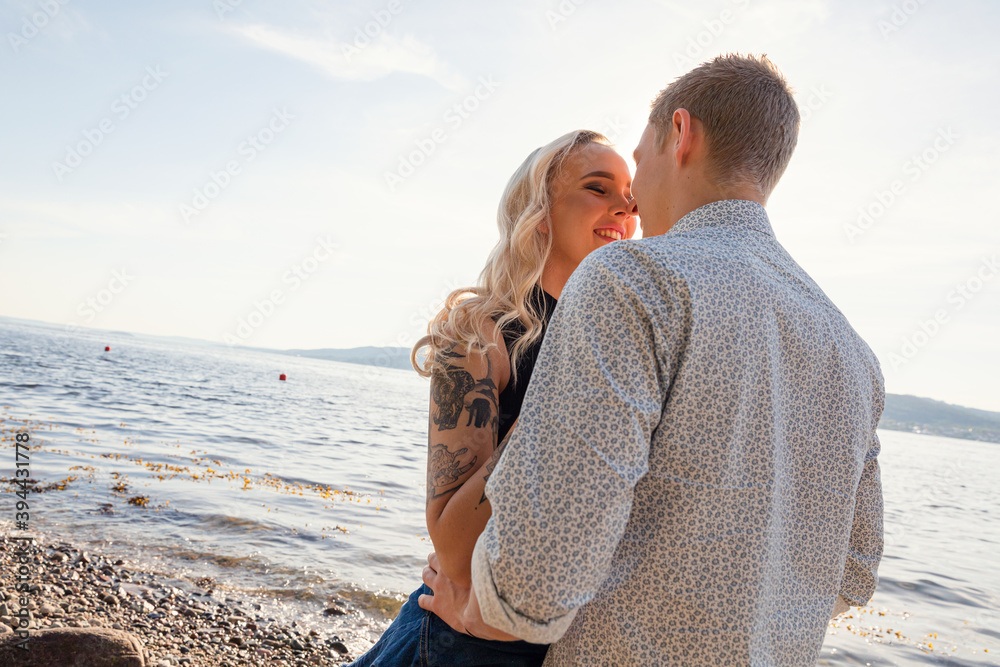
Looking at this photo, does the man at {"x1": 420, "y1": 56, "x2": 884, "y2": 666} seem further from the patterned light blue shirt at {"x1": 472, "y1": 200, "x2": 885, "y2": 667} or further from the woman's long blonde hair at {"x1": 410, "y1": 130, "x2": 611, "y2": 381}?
the woman's long blonde hair at {"x1": 410, "y1": 130, "x2": 611, "y2": 381}

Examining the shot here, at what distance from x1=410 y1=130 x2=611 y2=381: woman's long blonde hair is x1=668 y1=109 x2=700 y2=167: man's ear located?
2.80ft

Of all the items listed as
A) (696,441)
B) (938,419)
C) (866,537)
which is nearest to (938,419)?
(938,419)

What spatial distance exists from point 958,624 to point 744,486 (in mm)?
11026

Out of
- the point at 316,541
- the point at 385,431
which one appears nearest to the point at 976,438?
the point at 385,431

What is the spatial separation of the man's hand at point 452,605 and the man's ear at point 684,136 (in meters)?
1.32

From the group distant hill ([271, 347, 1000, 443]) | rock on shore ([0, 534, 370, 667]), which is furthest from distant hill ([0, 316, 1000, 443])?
rock on shore ([0, 534, 370, 667])

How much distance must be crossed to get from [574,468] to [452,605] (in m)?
1.03

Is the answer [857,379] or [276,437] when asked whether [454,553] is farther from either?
[276,437]

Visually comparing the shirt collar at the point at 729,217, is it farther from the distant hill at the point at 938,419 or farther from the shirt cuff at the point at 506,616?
the distant hill at the point at 938,419

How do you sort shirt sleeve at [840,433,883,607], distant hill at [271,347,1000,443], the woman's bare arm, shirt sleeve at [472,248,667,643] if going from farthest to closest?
distant hill at [271,347,1000,443], the woman's bare arm, shirt sleeve at [840,433,883,607], shirt sleeve at [472,248,667,643]

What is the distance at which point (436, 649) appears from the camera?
1944 millimetres

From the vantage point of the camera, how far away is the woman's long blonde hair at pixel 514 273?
217 cm

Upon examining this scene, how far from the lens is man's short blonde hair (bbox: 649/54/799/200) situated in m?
1.55

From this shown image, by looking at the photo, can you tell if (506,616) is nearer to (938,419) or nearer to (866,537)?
(866,537)
